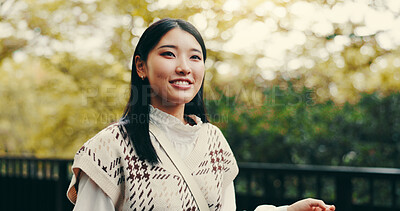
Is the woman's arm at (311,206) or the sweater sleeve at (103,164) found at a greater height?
the sweater sleeve at (103,164)

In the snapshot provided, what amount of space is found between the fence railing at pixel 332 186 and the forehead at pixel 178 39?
2.28 m

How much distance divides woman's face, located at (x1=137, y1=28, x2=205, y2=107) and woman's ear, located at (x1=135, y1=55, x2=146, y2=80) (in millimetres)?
16

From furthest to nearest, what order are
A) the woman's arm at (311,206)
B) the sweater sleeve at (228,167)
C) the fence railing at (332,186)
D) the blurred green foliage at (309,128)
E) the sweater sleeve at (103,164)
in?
the blurred green foliage at (309,128)
the fence railing at (332,186)
the sweater sleeve at (228,167)
the woman's arm at (311,206)
the sweater sleeve at (103,164)

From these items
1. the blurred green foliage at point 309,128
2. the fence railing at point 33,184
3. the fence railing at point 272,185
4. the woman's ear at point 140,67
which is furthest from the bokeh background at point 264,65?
the woman's ear at point 140,67

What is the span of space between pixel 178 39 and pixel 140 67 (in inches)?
6.7

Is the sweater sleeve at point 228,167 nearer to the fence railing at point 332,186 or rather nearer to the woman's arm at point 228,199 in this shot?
the woman's arm at point 228,199

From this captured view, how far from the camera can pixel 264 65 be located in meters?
5.11

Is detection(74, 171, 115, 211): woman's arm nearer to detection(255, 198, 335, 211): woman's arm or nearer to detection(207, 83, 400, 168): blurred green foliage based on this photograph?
detection(255, 198, 335, 211): woman's arm

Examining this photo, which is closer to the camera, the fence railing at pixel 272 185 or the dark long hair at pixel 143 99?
the dark long hair at pixel 143 99

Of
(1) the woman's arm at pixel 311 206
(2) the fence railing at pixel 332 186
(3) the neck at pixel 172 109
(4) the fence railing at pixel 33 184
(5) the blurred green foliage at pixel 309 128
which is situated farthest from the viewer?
(5) the blurred green foliage at pixel 309 128

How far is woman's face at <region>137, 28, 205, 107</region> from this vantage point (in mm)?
1124

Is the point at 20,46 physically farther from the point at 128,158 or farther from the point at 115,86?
the point at 128,158

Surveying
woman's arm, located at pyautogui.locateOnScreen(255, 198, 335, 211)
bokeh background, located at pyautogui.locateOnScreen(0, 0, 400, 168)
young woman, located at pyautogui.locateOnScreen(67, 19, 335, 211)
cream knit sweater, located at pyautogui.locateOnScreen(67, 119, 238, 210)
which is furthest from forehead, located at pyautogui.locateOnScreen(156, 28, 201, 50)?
bokeh background, located at pyautogui.locateOnScreen(0, 0, 400, 168)

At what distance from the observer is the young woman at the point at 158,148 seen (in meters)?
1.03
